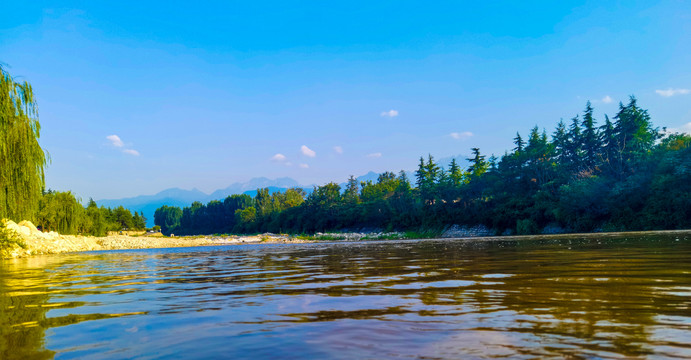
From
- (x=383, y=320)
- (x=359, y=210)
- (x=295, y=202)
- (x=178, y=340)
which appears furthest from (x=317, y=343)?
(x=295, y=202)

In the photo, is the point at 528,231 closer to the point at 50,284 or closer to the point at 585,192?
the point at 585,192

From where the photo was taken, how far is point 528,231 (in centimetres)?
5169

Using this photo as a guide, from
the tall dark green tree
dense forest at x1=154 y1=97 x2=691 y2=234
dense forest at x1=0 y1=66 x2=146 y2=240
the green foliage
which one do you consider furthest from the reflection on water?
the tall dark green tree

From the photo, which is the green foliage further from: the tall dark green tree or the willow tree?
the tall dark green tree

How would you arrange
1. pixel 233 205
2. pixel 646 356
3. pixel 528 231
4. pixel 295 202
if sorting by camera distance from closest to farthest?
pixel 646 356 < pixel 528 231 < pixel 295 202 < pixel 233 205

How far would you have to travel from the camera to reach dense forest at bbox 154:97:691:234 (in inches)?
1650

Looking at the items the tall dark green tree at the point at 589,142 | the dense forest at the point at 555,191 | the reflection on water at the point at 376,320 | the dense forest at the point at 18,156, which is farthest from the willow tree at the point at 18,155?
the tall dark green tree at the point at 589,142

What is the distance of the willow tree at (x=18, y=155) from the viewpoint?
18.3 metres

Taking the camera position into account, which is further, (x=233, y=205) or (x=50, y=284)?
(x=233, y=205)

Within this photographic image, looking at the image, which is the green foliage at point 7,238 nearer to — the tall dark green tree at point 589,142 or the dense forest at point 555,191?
the dense forest at point 555,191

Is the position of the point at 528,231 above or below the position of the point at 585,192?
below

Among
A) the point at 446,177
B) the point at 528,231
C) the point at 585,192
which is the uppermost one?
the point at 446,177

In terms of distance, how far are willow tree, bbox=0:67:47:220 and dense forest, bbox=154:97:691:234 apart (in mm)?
50363

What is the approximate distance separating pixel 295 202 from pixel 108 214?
53.5 metres
